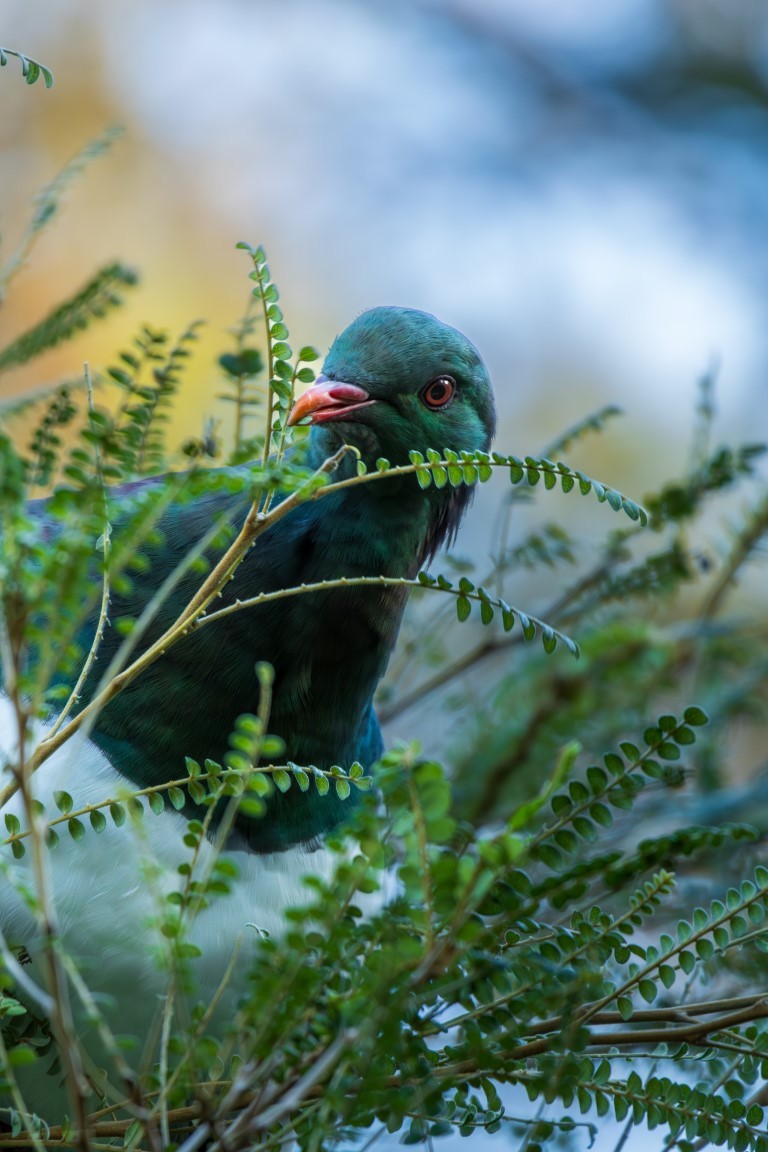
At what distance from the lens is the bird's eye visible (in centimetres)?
129

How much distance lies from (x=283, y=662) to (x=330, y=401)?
0.81ft

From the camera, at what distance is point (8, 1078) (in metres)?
0.60

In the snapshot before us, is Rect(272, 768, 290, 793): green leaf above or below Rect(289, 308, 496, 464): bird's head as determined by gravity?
below

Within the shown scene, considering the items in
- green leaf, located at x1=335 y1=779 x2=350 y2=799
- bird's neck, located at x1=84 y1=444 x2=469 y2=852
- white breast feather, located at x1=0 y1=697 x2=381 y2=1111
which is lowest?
white breast feather, located at x1=0 y1=697 x2=381 y2=1111

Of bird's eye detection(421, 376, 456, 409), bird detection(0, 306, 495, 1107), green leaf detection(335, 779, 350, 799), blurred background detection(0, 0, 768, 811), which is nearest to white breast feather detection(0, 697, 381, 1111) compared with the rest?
bird detection(0, 306, 495, 1107)

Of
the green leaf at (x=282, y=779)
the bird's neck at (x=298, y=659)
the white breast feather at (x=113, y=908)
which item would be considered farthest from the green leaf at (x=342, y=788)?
the bird's neck at (x=298, y=659)

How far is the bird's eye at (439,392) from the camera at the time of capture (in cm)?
129

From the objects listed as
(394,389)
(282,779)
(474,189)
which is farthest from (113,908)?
(474,189)

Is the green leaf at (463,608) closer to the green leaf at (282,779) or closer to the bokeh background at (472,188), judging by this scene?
the green leaf at (282,779)

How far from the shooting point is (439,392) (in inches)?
51.3

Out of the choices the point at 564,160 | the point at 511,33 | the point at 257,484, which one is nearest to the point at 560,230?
the point at 564,160

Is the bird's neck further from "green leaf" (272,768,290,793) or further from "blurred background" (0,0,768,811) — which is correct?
"blurred background" (0,0,768,811)

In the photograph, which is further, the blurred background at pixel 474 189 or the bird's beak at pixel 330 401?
the blurred background at pixel 474 189

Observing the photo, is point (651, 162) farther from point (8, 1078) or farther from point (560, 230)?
point (8, 1078)
